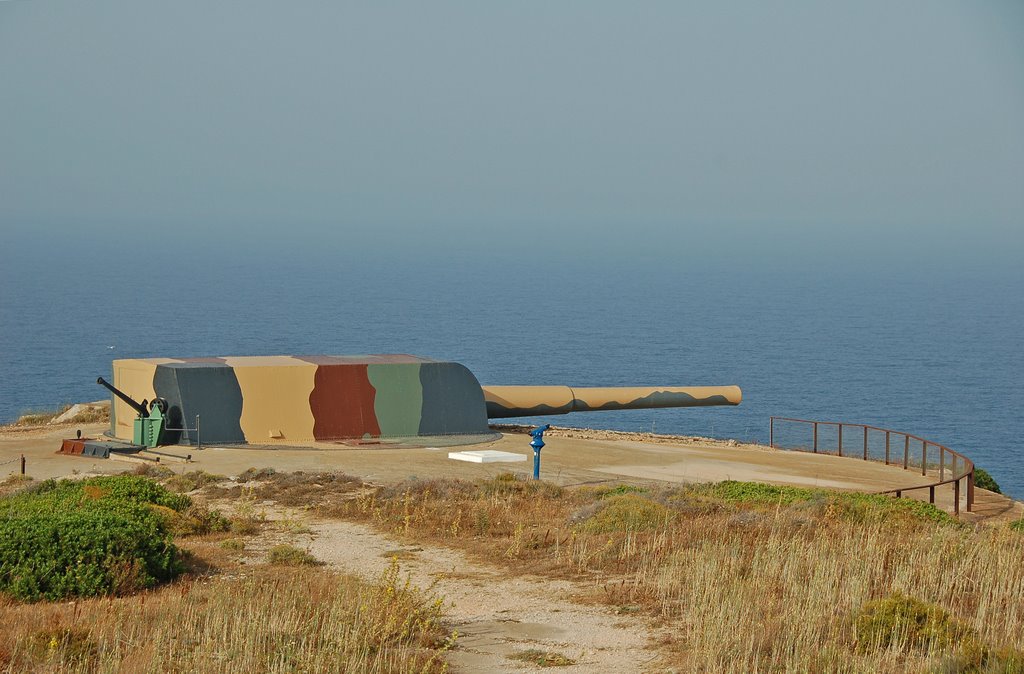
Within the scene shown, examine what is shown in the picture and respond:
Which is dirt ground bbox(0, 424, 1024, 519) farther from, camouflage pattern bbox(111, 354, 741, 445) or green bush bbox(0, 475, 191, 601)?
green bush bbox(0, 475, 191, 601)

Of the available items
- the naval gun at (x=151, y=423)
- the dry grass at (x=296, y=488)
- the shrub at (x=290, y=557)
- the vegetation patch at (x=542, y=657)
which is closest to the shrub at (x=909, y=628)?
the vegetation patch at (x=542, y=657)

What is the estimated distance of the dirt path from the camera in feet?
34.7

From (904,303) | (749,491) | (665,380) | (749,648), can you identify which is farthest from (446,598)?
(904,303)

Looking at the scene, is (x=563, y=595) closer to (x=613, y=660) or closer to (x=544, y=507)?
(x=613, y=660)

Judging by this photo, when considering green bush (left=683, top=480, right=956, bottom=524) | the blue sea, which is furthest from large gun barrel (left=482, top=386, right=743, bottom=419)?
the blue sea

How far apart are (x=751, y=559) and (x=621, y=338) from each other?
90049 mm

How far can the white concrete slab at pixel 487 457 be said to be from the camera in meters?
24.8

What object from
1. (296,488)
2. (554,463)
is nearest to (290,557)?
(296,488)

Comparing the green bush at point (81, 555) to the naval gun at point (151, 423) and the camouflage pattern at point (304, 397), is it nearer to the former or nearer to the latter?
the naval gun at point (151, 423)

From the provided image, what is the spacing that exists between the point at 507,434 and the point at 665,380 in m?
47.3

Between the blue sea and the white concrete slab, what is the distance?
2531cm

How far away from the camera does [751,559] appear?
13.5m

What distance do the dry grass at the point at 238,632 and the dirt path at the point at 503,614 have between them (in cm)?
40

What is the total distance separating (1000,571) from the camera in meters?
12.8
